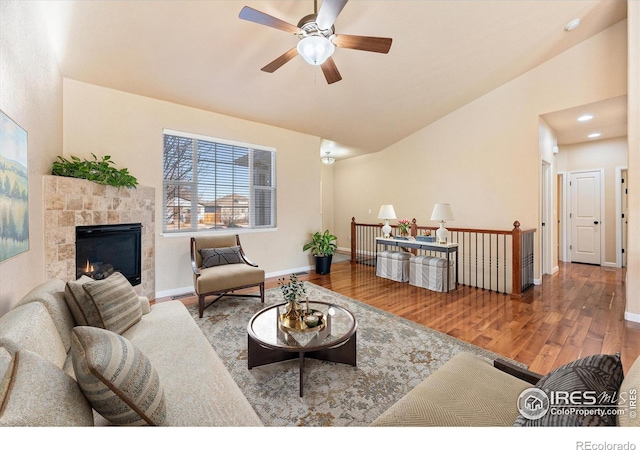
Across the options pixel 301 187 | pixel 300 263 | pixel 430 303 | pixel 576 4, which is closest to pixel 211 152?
pixel 301 187

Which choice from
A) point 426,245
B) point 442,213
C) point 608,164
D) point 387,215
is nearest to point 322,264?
point 387,215

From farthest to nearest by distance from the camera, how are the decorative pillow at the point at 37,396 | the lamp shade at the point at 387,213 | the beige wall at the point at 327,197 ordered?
the beige wall at the point at 327,197, the lamp shade at the point at 387,213, the decorative pillow at the point at 37,396

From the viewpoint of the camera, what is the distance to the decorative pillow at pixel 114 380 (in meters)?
0.82

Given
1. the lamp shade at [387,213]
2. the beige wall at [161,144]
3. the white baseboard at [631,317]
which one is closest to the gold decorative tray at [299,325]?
the beige wall at [161,144]

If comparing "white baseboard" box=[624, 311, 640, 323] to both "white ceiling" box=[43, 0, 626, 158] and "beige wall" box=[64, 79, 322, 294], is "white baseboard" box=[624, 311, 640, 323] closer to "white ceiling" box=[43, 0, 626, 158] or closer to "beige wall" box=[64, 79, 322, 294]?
"white ceiling" box=[43, 0, 626, 158]

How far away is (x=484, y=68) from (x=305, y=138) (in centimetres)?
319

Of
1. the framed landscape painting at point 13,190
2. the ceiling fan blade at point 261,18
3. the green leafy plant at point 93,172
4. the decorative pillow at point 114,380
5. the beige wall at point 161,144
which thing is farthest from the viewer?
the beige wall at point 161,144

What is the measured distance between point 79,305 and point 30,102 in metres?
1.66

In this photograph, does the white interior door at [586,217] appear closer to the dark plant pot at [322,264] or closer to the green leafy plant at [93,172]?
the dark plant pot at [322,264]

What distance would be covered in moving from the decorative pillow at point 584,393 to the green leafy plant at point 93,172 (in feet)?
12.9

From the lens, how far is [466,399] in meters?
1.13

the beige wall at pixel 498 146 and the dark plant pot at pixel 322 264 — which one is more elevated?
the beige wall at pixel 498 146

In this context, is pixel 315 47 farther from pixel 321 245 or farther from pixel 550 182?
pixel 550 182

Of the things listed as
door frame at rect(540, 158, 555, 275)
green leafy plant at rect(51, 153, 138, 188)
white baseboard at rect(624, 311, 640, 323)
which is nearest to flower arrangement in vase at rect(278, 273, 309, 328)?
green leafy plant at rect(51, 153, 138, 188)
